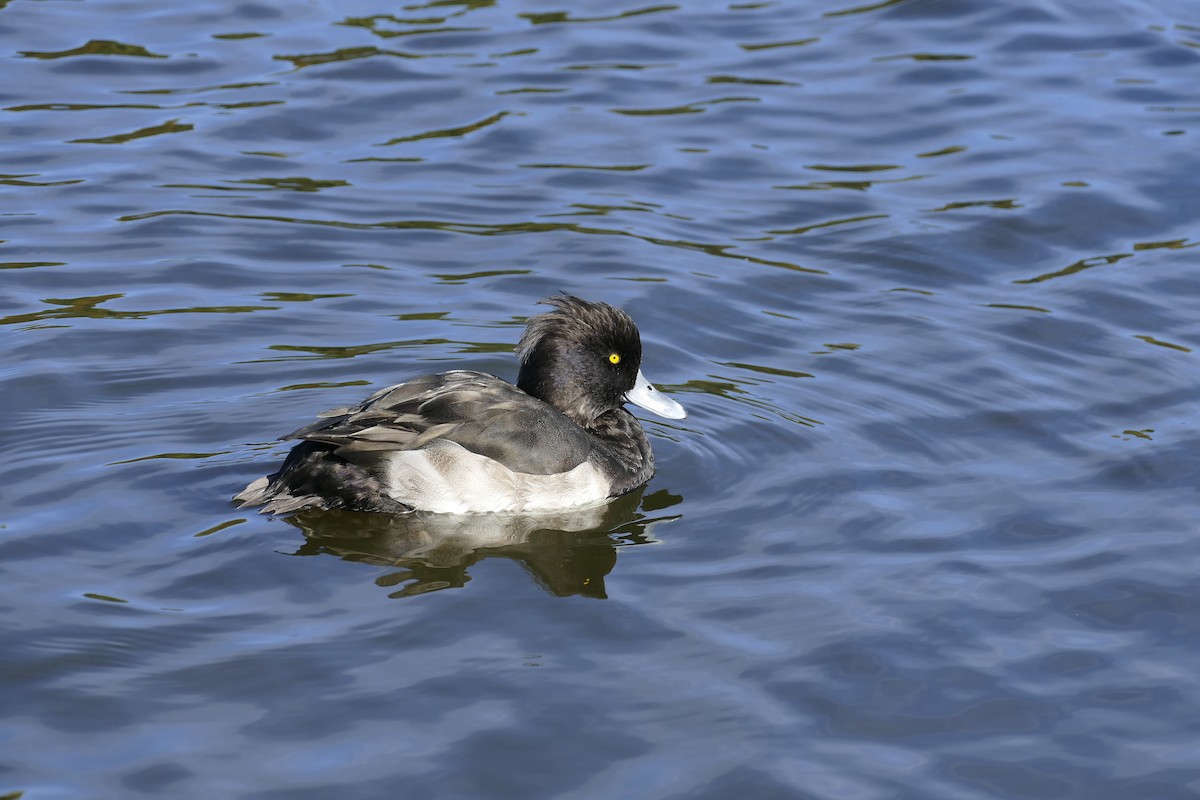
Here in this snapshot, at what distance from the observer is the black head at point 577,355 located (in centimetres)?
860

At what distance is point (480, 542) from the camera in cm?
775

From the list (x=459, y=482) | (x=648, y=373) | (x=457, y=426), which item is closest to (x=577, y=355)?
(x=457, y=426)

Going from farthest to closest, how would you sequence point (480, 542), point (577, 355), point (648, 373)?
point (648, 373), point (577, 355), point (480, 542)

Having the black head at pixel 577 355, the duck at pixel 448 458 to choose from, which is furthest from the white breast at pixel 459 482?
the black head at pixel 577 355

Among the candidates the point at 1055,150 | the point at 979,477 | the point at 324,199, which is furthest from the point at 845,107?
the point at 979,477

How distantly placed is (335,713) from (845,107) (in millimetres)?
9197

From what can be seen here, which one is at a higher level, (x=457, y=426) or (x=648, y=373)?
(x=457, y=426)

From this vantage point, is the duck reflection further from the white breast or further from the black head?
the black head

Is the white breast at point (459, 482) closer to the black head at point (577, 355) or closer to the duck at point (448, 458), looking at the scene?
the duck at point (448, 458)

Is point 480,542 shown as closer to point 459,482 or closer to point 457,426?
point 459,482

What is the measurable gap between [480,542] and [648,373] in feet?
7.97

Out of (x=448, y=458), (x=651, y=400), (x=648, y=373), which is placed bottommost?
(x=648, y=373)

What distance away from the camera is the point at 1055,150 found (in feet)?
42.9

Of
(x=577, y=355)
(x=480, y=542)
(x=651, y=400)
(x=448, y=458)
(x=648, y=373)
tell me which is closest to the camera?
(x=480, y=542)
